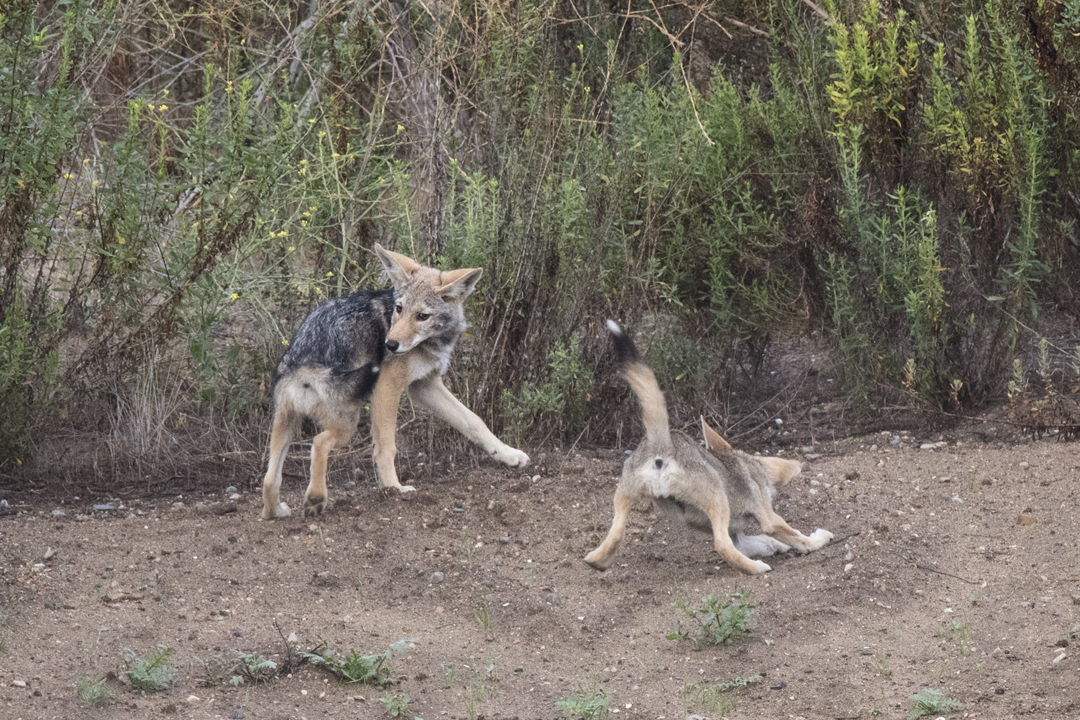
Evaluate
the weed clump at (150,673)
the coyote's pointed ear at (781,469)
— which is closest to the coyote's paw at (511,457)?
the coyote's pointed ear at (781,469)

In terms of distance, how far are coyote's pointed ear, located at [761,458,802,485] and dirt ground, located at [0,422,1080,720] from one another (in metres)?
0.24

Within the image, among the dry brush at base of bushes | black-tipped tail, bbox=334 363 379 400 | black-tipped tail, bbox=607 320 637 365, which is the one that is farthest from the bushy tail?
the dry brush at base of bushes

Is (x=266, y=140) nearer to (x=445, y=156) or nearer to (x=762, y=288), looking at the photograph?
(x=445, y=156)

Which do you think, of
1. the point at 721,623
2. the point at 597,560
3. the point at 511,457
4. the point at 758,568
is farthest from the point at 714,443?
the point at 511,457

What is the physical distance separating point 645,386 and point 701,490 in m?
0.55

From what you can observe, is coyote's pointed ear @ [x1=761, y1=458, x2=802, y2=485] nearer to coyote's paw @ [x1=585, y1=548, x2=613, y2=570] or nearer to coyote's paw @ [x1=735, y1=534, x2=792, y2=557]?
coyote's paw @ [x1=735, y1=534, x2=792, y2=557]

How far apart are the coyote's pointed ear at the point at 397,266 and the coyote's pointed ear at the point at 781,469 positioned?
93.1 inches

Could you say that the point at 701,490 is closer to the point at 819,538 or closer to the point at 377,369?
the point at 819,538

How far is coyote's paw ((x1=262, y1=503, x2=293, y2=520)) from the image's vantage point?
6.16 meters

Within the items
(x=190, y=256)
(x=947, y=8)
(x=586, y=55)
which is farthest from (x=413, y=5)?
(x=947, y=8)

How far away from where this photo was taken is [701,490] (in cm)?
521

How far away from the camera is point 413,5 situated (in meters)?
8.30

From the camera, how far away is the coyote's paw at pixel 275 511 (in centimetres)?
616

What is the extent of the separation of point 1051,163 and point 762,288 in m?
1.95
